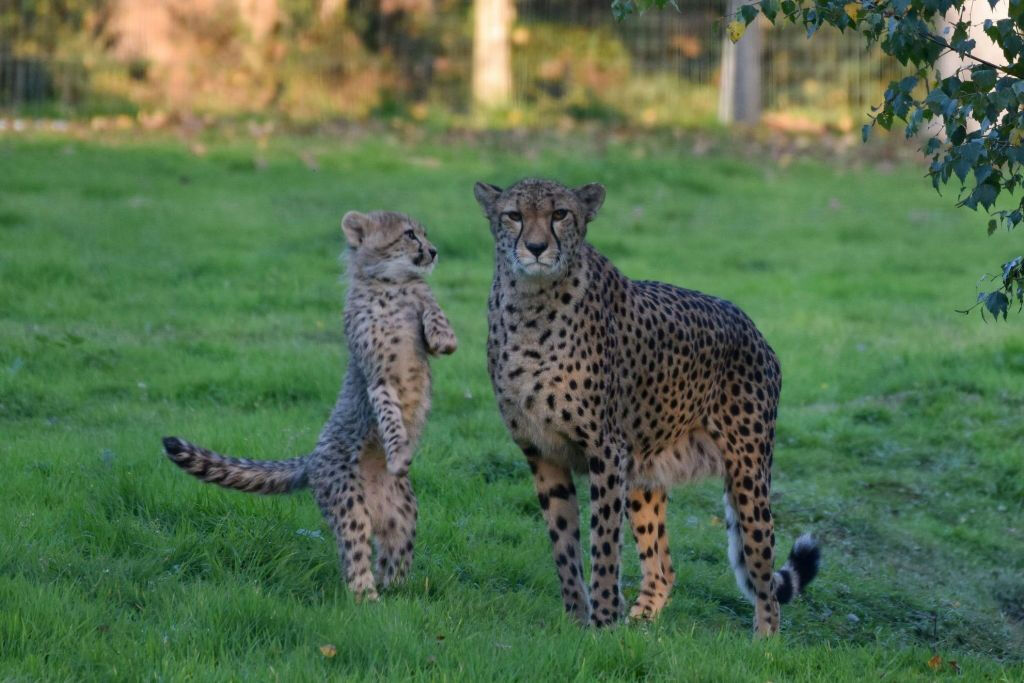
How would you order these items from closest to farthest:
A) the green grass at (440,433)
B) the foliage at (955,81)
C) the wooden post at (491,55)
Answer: the foliage at (955,81), the green grass at (440,433), the wooden post at (491,55)

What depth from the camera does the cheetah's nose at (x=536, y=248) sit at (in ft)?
16.0

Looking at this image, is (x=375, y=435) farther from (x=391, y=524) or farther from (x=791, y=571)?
(x=791, y=571)

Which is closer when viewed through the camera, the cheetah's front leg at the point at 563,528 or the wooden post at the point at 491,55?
the cheetah's front leg at the point at 563,528

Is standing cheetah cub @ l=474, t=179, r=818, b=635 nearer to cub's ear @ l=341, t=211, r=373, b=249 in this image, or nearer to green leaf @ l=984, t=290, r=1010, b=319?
cub's ear @ l=341, t=211, r=373, b=249

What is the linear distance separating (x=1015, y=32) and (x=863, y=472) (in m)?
3.49

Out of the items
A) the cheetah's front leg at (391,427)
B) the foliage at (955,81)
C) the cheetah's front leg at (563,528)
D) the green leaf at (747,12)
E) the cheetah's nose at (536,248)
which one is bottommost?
the cheetah's front leg at (563,528)

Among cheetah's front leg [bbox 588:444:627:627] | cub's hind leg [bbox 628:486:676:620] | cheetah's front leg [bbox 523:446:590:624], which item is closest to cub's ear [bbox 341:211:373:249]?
cheetah's front leg [bbox 523:446:590:624]

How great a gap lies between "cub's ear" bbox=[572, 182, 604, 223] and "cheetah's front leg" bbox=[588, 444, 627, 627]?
2.68 feet

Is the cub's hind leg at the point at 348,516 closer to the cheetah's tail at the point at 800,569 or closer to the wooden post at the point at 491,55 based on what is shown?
the cheetah's tail at the point at 800,569

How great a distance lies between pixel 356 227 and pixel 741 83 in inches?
551

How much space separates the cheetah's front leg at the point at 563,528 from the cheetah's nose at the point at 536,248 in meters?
0.73

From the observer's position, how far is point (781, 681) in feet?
14.8

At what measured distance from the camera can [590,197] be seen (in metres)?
5.20

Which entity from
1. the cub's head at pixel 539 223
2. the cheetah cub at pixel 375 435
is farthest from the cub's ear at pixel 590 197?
the cheetah cub at pixel 375 435
